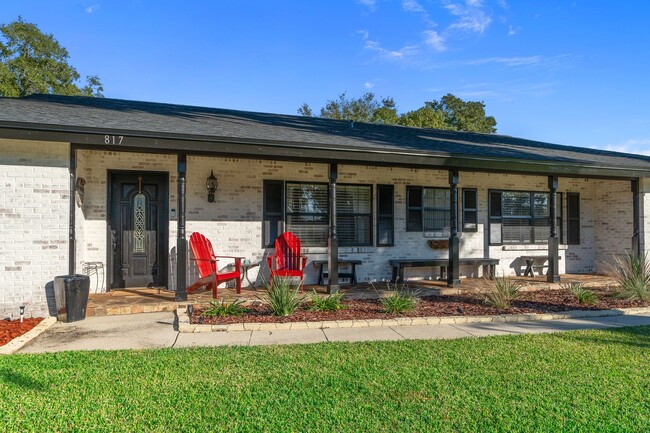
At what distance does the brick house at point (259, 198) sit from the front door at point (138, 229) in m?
0.02

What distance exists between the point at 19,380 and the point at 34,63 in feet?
85.3

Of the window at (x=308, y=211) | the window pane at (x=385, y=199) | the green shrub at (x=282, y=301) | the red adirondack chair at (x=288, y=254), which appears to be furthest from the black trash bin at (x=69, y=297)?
the window pane at (x=385, y=199)

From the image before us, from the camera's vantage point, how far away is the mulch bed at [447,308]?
18.1ft

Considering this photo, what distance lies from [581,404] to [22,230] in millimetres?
6776

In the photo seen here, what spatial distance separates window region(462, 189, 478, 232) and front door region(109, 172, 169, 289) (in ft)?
21.3

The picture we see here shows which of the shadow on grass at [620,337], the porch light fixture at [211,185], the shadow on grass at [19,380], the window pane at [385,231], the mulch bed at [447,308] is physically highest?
the porch light fixture at [211,185]

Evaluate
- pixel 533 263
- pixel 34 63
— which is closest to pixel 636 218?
pixel 533 263

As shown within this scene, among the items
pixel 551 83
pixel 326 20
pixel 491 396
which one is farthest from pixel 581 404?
pixel 326 20

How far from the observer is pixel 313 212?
333 inches

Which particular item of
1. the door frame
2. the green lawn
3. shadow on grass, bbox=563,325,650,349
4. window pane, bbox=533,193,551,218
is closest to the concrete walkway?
shadow on grass, bbox=563,325,650,349

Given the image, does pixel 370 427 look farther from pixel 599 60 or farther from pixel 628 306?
pixel 599 60

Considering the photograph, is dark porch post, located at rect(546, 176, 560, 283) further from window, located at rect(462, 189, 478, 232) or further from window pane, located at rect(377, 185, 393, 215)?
window pane, located at rect(377, 185, 393, 215)

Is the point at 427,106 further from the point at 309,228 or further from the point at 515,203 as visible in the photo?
the point at 309,228

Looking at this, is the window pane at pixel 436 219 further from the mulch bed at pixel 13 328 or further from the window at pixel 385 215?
the mulch bed at pixel 13 328
